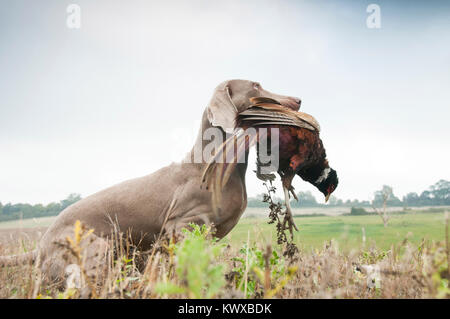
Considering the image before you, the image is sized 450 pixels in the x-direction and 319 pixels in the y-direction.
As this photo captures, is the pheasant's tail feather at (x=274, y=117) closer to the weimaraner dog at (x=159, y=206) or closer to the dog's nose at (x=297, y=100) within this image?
the weimaraner dog at (x=159, y=206)

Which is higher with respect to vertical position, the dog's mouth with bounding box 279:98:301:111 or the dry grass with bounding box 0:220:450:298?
the dog's mouth with bounding box 279:98:301:111

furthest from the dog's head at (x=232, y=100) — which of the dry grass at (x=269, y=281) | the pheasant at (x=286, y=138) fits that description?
the dry grass at (x=269, y=281)

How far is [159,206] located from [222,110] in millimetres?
1209

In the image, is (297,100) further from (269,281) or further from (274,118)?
(269,281)

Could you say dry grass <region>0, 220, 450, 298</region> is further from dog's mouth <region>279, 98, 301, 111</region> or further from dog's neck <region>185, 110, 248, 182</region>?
dog's mouth <region>279, 98, 301, 111</region>

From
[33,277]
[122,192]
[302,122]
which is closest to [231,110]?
[302,122]

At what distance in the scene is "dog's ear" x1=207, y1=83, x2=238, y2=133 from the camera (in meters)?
3.27

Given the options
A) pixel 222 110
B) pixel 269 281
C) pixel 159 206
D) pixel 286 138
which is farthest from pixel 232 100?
pixel 269 281

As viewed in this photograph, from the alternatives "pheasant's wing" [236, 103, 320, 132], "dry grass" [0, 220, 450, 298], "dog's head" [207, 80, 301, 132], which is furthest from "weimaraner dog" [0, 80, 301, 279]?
"dry grass" [0, 220, 450, 298]

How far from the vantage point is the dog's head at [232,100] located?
3.32 meters

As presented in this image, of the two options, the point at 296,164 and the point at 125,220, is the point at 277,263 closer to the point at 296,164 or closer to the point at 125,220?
the point at 296,164

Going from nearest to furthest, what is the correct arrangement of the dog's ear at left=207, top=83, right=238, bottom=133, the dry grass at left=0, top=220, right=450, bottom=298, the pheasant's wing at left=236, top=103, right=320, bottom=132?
the dry grass at left=0, top=220, right=450, bottom=298 → the pheasant's wing at left=236, top=103, right=320, bottom=132 → the dog's ear at left=207, top=83, right=238, bottom=133

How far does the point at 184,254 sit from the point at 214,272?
0.51ft

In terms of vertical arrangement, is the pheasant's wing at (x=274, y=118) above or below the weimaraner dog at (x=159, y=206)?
above
